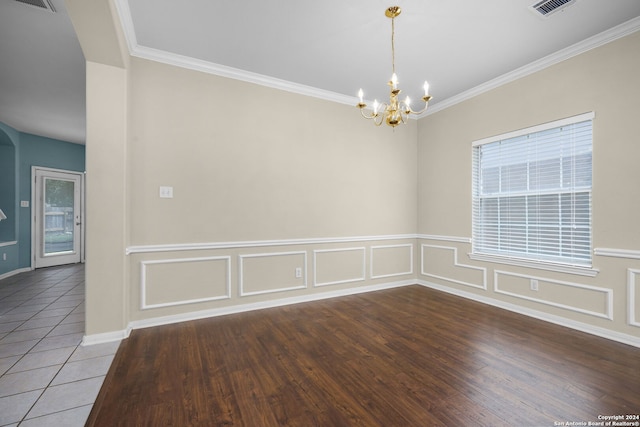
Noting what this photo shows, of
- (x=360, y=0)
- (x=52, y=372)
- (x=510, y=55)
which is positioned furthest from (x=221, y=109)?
(x=510, y=55)

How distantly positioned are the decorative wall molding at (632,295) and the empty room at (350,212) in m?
0.03

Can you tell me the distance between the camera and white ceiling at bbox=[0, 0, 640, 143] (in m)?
2.37

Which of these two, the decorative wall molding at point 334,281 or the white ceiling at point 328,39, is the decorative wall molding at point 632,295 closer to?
the white ceiling at point 328,39

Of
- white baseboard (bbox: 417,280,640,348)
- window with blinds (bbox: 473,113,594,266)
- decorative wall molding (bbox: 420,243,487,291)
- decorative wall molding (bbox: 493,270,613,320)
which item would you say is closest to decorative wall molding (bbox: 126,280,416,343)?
decorative wall molding (bbox: 420,243,487,291)

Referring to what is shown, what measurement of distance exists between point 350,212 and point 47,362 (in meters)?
3.43

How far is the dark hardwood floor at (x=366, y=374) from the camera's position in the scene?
1.69m

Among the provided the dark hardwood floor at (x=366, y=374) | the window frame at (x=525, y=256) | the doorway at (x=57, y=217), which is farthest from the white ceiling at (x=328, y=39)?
the doorway at (x=57, y=217)

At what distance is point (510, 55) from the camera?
121 inches

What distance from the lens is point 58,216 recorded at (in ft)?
21.2

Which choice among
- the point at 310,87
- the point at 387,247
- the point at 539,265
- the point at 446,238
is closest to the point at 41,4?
the point at 310,87

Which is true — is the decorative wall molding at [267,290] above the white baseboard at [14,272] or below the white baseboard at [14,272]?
above

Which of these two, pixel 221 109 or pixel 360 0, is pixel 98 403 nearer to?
pixel 221 109

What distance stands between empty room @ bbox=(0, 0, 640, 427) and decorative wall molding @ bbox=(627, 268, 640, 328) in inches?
1.2

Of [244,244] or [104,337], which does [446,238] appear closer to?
[244,244]
